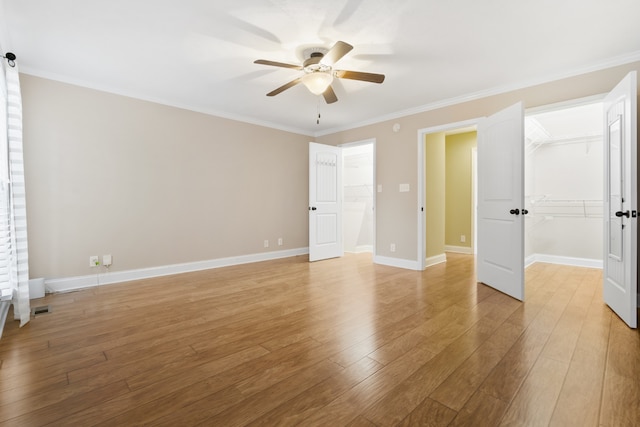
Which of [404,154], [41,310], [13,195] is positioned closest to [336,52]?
[404,154]

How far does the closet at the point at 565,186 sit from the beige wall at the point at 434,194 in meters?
1.33

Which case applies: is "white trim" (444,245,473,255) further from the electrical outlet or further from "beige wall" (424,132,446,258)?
the electrical outlet

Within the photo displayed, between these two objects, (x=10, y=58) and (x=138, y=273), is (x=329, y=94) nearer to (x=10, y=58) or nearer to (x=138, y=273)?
(x=10, y=58)

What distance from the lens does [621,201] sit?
8.26ft

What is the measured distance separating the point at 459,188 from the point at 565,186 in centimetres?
175

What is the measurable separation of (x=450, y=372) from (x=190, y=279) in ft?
11.1

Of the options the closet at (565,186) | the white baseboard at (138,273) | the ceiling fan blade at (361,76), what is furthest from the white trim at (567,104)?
the white baseboard at (138,273)

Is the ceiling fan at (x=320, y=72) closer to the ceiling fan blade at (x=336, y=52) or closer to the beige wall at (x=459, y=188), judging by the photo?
the ceiling fan blade at (x=336, y=52)

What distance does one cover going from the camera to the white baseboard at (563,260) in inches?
186

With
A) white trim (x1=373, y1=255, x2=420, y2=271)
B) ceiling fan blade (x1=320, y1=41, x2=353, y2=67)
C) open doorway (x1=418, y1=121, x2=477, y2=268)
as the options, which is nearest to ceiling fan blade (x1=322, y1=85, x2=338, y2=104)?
ceiling fan blade (x1=320, y1=41, x2=353, y2=67)

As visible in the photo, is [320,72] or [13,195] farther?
[320,72]

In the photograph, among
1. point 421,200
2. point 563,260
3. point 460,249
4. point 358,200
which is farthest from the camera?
point 358,200

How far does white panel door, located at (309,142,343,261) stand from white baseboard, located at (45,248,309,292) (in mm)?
930

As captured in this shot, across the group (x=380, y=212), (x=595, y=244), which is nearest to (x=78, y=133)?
(x=380, y=212)
